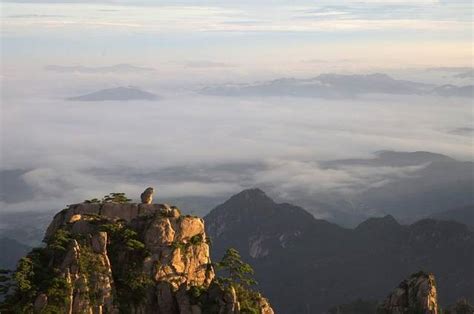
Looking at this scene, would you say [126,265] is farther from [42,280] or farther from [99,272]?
[42,280]

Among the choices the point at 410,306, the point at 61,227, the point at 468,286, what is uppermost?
the point at 61,227

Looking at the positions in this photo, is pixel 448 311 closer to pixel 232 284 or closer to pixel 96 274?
pixel 232 284

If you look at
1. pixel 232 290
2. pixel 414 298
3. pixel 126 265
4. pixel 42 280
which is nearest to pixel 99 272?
pixel 126 265

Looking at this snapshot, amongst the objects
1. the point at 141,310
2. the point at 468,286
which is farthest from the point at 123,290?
the point at 468,286

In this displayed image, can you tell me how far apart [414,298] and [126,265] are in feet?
116

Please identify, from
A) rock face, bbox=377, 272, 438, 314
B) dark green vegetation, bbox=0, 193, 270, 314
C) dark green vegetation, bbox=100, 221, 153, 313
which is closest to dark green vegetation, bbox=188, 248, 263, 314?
dark green vegetation, bbox=0, 193, 270, 314

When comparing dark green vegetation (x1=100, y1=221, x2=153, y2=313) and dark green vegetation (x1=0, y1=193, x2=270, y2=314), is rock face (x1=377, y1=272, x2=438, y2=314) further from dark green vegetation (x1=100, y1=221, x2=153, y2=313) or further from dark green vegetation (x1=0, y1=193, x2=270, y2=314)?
dark green vegetation (x1=100, y1=221, x2=153, y2=313)

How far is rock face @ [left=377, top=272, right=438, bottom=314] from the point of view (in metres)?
92.9

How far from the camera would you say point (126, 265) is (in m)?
77.7

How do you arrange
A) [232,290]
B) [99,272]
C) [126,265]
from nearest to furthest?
1. [99,272]
2. [126,265]
3. [232,290]

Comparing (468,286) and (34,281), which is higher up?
(34,281)

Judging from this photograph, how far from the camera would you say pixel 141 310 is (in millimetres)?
76062

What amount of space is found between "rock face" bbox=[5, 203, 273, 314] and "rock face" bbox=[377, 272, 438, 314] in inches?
771

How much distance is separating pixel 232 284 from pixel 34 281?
64.2 feet
